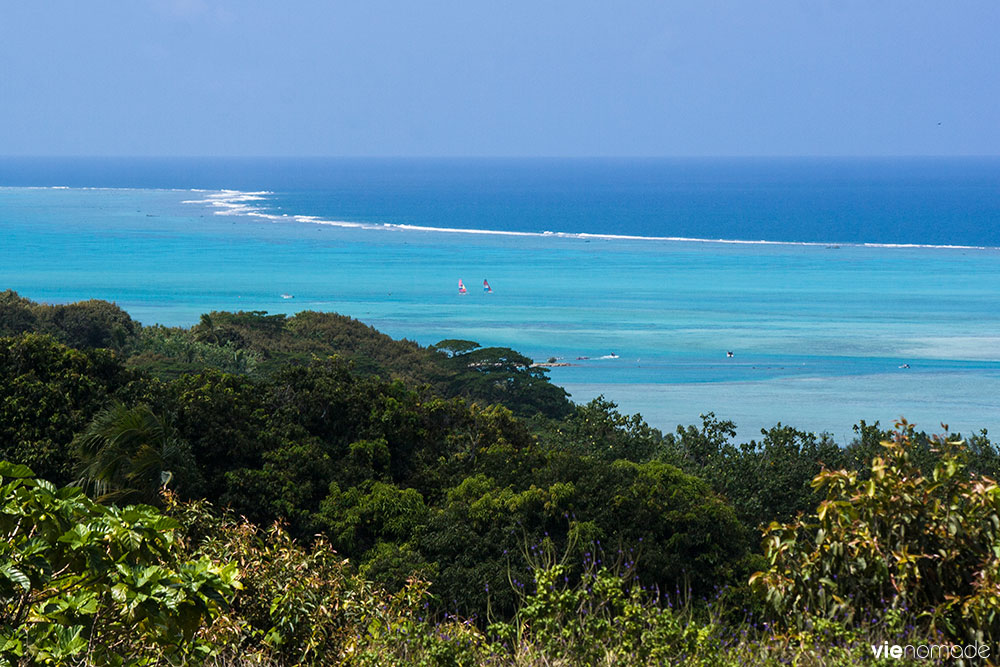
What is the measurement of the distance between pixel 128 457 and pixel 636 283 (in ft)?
196

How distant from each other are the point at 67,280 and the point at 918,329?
53546 millimetres

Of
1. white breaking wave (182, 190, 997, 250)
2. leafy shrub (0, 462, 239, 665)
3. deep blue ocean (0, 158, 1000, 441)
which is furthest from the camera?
white breaking wave (182, 190, 997, 250)

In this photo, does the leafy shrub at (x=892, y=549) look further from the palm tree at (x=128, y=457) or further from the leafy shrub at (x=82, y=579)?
the palm tree at (x=128, y=457)

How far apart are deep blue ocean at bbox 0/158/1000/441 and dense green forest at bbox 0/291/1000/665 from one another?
20.1 meters

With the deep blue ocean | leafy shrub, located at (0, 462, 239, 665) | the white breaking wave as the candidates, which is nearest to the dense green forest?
leafy shrub, located at (0, 462, 239, 665)

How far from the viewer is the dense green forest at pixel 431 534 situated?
13.8 feet

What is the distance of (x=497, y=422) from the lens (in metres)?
16.6

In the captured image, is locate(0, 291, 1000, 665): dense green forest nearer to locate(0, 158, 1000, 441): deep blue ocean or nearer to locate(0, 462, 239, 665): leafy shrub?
locate(0, 462, 239, 665): leafy shrub

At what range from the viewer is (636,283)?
2697 inches

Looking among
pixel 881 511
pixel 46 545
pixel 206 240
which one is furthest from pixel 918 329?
pixel 206 240

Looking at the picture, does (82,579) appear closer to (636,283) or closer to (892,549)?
(892,549)

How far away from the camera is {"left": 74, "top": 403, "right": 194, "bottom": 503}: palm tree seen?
10.2m

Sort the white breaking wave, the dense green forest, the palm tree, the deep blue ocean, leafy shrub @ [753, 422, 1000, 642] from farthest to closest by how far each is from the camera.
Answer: the white breaking wave, the deep blue ocean, the palm tree, leafy shrub @ [753, 422, 1000, 642], the dense green forest

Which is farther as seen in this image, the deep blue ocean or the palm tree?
the deep blue ocean
